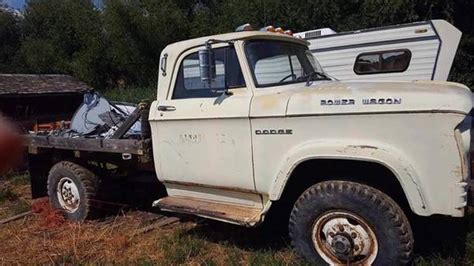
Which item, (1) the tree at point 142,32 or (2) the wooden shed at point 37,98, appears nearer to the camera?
(2) the wooden shed at point 37,98

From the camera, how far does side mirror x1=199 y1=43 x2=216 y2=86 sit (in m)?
4.77

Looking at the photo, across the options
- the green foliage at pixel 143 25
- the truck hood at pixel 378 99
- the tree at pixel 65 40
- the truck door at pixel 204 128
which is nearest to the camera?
the truck hood at pixel 378 99

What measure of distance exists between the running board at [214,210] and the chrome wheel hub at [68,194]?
6.34 ft

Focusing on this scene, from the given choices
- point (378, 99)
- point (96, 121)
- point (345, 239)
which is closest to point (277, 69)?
point (378, 99)

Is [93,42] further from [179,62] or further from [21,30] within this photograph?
[179,62]

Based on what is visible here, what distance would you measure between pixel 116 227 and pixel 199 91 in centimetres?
232

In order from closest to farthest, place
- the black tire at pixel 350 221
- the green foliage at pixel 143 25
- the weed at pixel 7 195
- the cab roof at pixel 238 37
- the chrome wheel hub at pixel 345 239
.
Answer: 1. the black tire at pixel 350 221
2. the chrome wheel hub at pixel 345 239
3. the cab roof at pixel 238 37
4. the weed at pixel 7 195
5. the green foliage at pixel 143 25

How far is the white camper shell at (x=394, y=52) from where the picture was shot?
26.6 feet

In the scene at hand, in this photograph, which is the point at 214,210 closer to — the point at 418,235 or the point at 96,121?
the point at 418,235

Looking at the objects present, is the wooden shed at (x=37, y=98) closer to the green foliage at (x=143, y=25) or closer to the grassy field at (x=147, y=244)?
the grassy field at (x=147, y=244)

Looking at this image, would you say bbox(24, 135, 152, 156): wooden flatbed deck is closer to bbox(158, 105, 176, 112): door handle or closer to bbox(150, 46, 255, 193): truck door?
bbox(150, 46, 255, 193): truck door

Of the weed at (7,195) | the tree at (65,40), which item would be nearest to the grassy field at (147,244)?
the weed at (7,195)

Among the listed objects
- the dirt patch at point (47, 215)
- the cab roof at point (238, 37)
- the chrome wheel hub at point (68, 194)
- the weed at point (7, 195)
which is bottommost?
the weed at point (7, 195)

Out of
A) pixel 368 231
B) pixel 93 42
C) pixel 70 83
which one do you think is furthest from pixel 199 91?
pixel 93 42
